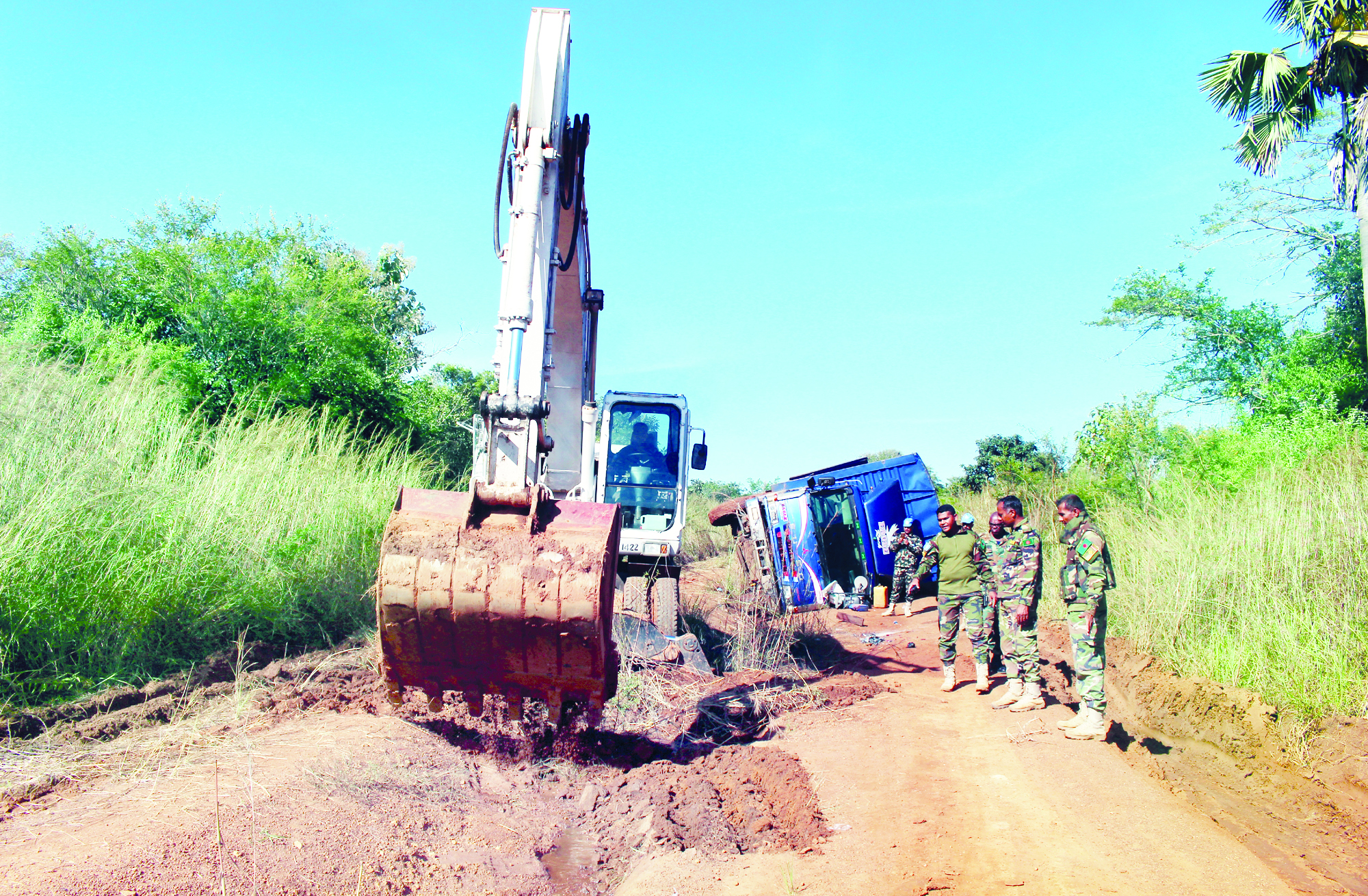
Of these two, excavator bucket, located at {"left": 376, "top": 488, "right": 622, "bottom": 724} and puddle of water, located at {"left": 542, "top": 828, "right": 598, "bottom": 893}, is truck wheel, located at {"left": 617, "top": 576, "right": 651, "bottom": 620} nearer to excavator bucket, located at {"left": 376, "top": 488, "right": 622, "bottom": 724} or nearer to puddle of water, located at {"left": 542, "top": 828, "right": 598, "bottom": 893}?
puddle of water, located at {"left": 542, "top": 828, "right": 598, "bottom": 893}

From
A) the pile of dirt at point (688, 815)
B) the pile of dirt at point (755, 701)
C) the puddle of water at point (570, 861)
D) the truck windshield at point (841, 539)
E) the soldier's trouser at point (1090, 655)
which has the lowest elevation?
the puddle of water at point (570, 861)

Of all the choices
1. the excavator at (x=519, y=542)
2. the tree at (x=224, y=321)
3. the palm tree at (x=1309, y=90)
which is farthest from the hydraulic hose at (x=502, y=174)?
the palm tree at (x=1309, y=90)

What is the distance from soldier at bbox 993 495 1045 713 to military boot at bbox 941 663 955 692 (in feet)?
2.65

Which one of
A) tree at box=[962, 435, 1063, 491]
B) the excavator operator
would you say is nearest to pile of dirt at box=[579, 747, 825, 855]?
the excavator operator

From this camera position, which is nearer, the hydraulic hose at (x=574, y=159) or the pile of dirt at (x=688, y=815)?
the pile of dirt at (x=688, y=815)

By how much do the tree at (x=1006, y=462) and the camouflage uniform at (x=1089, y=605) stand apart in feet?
42.9

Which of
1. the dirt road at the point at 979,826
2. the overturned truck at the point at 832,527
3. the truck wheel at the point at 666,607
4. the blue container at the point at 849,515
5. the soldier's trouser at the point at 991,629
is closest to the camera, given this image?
the dirt road at the point at 979,826

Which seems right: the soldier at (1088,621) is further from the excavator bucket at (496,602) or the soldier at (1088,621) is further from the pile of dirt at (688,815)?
the excavator bucket at (496,602)

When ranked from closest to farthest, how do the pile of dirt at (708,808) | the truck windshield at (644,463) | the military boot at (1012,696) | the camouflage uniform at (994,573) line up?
1. the pile of dirt at (708,808)
2. the military boot at (1012,696)
3. the camouflage uniform at (994,573)
4. the truck windshield at (644,463)

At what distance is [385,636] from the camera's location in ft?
15.0

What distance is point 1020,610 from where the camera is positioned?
25.4 ft

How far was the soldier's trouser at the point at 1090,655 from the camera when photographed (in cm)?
691

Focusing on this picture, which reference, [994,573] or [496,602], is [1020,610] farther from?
[496,602]

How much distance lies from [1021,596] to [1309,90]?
10.3 m
